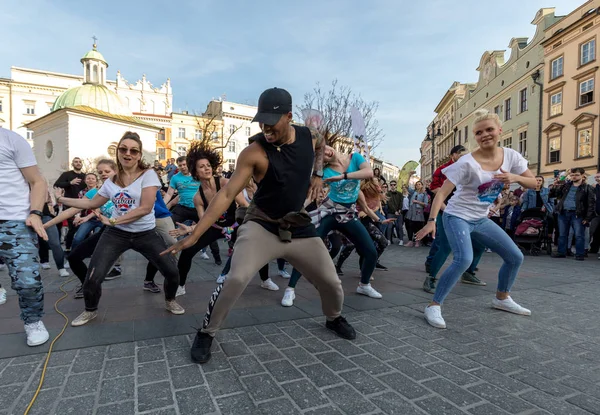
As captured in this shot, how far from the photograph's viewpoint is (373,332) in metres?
3.35

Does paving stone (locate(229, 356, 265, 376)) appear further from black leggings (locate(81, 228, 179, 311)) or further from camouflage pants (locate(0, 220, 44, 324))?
camouflage pants (locate(0, 220, 44, 324))

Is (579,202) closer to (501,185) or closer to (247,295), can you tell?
(501,185)

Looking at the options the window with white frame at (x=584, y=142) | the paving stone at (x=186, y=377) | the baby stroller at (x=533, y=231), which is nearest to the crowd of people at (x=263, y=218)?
the paving stone at (x=186, y=377)

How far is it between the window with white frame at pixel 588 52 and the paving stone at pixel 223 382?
32.9 metres

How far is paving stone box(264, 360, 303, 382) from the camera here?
2.48 metres

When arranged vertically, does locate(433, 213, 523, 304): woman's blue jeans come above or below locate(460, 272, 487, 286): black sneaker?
above

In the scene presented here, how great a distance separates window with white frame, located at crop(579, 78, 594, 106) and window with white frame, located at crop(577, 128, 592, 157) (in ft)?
6.99

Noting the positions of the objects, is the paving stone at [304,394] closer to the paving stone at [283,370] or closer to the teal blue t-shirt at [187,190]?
the paving stone at [283,370]

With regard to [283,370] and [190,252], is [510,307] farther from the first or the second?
[190,252]

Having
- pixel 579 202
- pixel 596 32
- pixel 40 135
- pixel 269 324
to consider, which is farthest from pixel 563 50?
pixel 40 135

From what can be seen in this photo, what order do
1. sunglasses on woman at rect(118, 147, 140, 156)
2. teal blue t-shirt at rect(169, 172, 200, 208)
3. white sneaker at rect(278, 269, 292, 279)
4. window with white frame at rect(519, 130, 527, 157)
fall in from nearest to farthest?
1. sunglasses on woman at rect(118, 147, 140, 156)
2. white sneaker at rect(278, 269, 292, 279)
3. teal blue t-shirt at rect(169, 172, 200, 208)
4. window with white frame at rect(519, 130, 527, 157)

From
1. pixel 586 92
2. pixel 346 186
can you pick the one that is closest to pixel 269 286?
pixel 346 186

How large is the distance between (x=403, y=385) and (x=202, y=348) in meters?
1.47

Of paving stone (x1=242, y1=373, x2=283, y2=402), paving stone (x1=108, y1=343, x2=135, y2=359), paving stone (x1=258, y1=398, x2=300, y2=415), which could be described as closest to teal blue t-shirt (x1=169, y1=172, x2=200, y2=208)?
paving stone (x1=108, y1=343, x2=135, y2=359)
